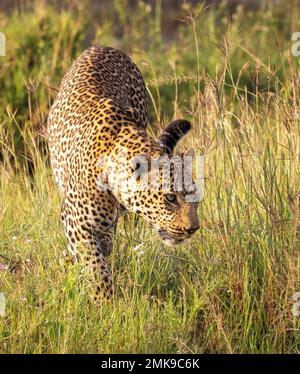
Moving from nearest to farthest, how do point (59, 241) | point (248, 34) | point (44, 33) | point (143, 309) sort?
1. point (143, 309)
2. point (59, 241)
3. point (44, 33)
4. point (248, 34)

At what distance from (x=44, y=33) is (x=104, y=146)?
201 inches

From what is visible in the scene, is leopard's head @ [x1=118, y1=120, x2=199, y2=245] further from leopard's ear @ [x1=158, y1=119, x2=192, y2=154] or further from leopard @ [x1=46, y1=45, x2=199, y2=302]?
leopard's ear @ [x1=158, y1=119, x2=192, y2=154]

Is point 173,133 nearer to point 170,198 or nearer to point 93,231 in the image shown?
point 170,198

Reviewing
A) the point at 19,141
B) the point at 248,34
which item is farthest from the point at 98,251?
the point at 248,34

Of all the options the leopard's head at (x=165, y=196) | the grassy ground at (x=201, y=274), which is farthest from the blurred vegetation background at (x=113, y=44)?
the leopard's head at (x=165, y=196)

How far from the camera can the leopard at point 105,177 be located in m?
6.19

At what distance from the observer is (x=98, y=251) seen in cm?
657

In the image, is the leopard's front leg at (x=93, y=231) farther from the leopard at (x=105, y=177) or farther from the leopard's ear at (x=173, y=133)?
the leopard's ear at (x=173, y=133)

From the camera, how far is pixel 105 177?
6441 millimetres

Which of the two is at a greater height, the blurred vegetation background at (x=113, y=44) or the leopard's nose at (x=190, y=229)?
the leopard's nose at (x=190, y=229)

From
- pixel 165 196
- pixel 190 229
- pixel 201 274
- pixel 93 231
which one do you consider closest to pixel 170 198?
pixel 165 196

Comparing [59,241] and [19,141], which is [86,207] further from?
[19,141]

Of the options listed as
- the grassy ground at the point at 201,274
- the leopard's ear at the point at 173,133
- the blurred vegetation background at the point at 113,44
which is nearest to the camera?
the grassy ground at the point at 201,274

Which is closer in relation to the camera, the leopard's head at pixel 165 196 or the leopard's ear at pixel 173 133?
the leopard's head at pixel 165 196
